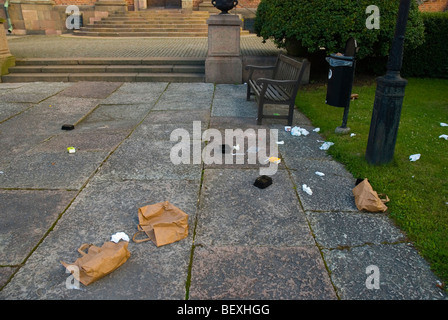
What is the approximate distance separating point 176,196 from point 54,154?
2.26 m

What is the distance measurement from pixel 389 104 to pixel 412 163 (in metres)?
0.99

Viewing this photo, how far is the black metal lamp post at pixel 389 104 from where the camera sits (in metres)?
4.09

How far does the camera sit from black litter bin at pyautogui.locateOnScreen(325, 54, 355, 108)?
5.48 m

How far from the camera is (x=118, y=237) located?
3172 millimetres

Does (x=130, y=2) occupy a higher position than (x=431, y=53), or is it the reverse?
(x=130, y=2)

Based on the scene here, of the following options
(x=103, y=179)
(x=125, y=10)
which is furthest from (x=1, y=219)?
(x=125, y=10)

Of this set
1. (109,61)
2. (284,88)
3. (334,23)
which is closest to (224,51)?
(334,23)

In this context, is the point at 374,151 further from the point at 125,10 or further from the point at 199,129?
the point at 125,10

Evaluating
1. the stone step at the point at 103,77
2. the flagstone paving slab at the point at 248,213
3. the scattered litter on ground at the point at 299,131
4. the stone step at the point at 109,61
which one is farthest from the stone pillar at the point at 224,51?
the flagstone paving slab at the point at 248,213

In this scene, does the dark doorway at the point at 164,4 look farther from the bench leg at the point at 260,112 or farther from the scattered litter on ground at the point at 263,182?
the scattered litter on ground at the point at 263,182

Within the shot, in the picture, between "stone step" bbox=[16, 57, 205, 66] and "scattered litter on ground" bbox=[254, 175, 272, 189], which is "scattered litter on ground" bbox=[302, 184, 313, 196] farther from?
"stone step" bbox=[16, 57, 205, 66]

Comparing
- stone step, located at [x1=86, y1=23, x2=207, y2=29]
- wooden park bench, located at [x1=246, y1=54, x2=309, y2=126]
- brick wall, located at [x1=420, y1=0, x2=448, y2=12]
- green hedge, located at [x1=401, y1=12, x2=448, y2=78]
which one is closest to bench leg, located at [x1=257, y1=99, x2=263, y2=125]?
wooden park bench, located at [x1=246, y1=54, x2=309, y2=126]

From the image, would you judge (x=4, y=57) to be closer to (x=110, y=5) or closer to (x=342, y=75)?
(x=110, y=5)

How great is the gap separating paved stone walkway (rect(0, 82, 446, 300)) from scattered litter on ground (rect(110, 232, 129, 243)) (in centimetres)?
8
